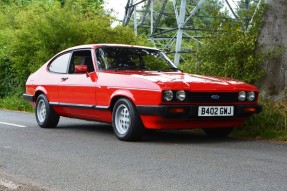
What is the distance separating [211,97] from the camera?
25.9ft

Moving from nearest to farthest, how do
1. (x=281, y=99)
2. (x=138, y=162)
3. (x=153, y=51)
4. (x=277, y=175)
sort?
1. (x=277, y=175)
2. (x=138, y=162)
3. (x=281, y=99)
4. (x=153, y=51)

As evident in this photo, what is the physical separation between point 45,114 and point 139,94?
10.2 feet

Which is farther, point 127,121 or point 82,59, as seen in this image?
point 82,59

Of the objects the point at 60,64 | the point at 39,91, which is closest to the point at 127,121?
the point at 60,64

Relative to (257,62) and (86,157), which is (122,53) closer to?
(257,62)

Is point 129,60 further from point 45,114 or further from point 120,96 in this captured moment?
point 45,114

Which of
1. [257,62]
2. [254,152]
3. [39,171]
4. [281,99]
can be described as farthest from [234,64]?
[39,171]

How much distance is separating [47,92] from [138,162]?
176 inches

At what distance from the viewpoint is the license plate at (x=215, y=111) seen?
781 cm

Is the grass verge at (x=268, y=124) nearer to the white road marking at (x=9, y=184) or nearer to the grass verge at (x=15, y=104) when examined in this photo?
the white road marking at (x=9, y=184)

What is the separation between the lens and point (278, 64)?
9672 mm

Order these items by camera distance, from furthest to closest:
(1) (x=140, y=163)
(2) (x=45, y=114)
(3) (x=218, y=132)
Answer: (2) (x=45, y=114), (3) (x=218, y=132), (1) (x=140, y=163)

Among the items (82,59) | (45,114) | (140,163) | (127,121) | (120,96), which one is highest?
(82,59)

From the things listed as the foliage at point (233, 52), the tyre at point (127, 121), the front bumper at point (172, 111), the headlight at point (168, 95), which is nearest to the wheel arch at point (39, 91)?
the tyre at point (127, 121)
